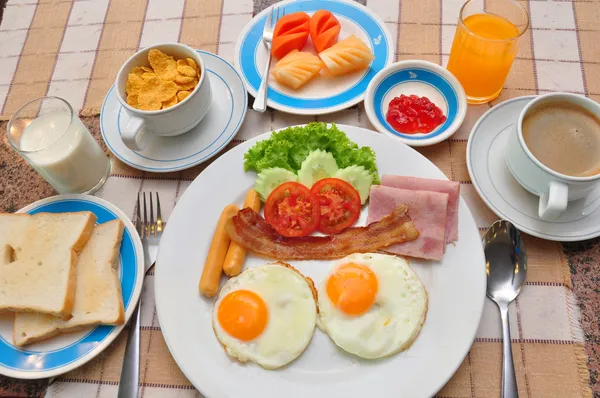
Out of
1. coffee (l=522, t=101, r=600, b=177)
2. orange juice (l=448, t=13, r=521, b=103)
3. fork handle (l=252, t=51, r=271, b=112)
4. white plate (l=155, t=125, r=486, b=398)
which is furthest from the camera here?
fork handle (l=252, t=51, r=271, b=112)

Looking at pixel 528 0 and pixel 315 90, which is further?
pixel 528 0

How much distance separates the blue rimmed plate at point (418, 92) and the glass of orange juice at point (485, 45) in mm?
120

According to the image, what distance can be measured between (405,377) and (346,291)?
42 centimetres

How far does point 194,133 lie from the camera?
2.65m

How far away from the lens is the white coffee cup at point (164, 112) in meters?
2.37

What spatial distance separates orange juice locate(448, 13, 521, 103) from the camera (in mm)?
2463

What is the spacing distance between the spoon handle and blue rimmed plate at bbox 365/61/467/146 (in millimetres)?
968

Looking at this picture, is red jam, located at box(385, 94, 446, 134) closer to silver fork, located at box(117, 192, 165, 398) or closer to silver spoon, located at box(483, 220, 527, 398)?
silver spoon, located at box(483, 220, 527, 398)

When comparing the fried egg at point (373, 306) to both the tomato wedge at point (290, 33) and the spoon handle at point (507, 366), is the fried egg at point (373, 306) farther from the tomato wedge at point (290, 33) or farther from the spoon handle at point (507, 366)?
the tomato wedge at point (290, 33)

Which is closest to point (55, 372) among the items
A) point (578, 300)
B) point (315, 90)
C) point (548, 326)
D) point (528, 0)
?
point (315, 90)

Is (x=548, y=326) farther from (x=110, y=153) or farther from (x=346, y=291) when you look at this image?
(x=110, y=153)

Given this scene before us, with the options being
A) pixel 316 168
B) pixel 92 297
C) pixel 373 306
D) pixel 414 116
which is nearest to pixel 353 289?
pixel 373 306

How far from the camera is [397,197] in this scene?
226 centimetres

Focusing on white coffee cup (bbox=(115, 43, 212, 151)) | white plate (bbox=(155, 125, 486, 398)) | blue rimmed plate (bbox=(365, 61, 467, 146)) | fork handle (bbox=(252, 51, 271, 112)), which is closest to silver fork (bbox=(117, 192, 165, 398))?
white plate (bbox=(155, 125, 486, 398))
